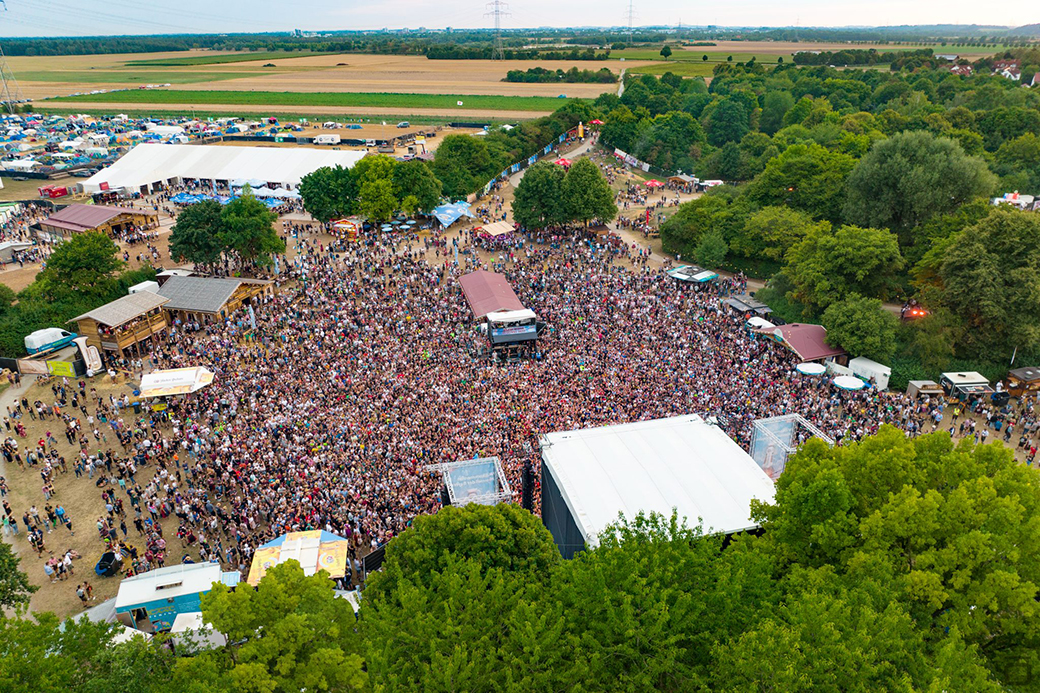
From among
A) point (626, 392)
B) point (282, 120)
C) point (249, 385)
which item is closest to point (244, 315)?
point (249, 385)

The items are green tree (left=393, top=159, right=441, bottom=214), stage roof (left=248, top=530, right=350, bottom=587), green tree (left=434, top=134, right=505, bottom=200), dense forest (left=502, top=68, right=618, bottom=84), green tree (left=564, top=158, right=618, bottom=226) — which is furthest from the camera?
dense forest (left=502, top=68, right=618, bottom=84)

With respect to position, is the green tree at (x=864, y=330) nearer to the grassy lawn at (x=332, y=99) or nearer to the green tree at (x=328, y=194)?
the green tree at (x=328, y=194)

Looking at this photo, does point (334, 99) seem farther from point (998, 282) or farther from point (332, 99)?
point (998, 282)

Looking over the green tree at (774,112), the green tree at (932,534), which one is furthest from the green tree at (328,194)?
the green tree at (774,112)

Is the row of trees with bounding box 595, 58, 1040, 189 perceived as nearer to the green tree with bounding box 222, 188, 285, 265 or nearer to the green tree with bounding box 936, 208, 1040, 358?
the green tree with bounding box 936, 208, 1040, 358

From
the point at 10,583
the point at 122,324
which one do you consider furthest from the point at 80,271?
the point at 10,583

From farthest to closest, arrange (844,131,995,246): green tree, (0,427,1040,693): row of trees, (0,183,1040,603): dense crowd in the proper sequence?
(844,131,995,246): green tree, (0,183,1040,603): dense crowd, (0,427,1040,693): row of trees

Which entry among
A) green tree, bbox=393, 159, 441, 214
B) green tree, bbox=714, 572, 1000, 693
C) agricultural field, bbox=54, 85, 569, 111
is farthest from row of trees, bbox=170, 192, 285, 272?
agricultural field, bbox=54, 85, 569, 111

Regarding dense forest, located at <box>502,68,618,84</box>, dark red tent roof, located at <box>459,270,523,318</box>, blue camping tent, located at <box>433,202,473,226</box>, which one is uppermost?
dense forest, located at <box>502,68,618,84</box>
